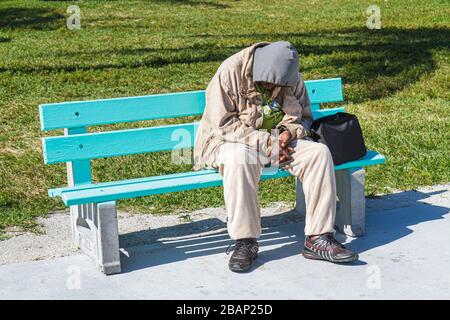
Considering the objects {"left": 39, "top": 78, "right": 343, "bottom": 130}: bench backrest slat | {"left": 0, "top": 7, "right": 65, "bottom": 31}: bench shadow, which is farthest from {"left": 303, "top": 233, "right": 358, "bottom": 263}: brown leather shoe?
{"left": 0, "top": 7, "right": 65, "bottom": 31}: bench shadow

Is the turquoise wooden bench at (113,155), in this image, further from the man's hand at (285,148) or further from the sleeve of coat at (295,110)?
the sleeve of coat at (295,110)

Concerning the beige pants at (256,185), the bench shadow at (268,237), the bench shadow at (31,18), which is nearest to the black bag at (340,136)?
the beige pants at (256,185)

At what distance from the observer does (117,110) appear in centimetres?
545

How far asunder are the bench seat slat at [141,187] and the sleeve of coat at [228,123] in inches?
7.4

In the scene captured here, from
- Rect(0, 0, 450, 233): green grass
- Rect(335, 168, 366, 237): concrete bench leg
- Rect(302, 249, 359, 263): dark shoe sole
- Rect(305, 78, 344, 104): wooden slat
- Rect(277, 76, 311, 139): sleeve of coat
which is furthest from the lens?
Rect(0, 0, 450, 233): green grass

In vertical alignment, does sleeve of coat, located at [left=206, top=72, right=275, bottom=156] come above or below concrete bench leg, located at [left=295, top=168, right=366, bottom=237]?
above

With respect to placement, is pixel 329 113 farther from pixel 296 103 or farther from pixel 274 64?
pixel 274 64

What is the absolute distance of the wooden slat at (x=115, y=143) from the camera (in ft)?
17.1

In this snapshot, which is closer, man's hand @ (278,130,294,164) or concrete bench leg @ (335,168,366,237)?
man's hand @ (278,130,294,164)

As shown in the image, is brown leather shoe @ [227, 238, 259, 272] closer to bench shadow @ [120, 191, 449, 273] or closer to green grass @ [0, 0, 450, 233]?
bench shadow @ [120, 191, 449, 273]

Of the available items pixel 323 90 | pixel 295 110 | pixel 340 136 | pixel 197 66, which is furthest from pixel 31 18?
pixel 340 136

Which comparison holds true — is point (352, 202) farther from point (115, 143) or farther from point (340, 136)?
point (115, 143)

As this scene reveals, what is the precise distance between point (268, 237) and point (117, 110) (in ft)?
3.72

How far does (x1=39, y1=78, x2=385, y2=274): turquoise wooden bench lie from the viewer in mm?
4961
